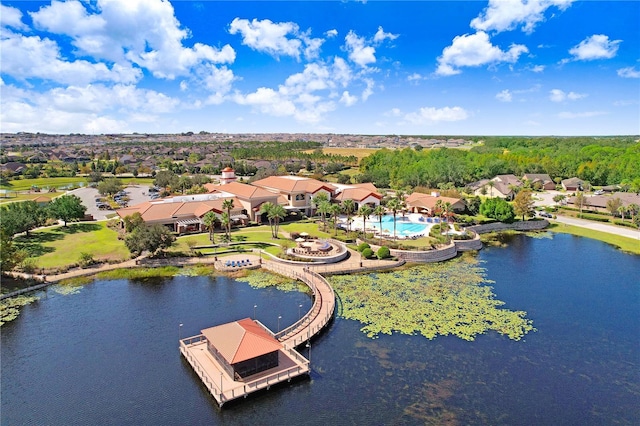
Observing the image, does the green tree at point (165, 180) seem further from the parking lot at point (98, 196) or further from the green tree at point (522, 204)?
the green tree at point (522, 204)

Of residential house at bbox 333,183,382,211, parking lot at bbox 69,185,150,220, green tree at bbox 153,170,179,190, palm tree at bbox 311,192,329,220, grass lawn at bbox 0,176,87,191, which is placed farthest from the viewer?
grass lawn at bbox 0,176,87,191

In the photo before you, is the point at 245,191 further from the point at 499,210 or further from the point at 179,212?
the point at 499,210

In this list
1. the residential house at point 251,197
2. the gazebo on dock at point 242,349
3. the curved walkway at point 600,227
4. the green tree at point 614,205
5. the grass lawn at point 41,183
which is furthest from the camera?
the grass lawn at point 41,183

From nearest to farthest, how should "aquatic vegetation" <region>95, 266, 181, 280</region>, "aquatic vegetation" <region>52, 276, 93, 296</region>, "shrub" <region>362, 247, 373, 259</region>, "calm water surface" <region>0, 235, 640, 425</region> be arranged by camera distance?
"calm water surface" <region>0, 235, 640, 425</region>
"aquatic vegetation" <region>52, 276, 93, 296</region>
"aquatic vegetation" <region>95, 266, 181, 280</region>
"shrub" <region>362, 247, 373, 259</region>

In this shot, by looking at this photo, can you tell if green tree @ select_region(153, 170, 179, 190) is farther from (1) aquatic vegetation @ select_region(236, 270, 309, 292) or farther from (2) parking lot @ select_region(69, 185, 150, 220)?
(1) aquatic vegetation @ select_region(236, 270, 309, 292)

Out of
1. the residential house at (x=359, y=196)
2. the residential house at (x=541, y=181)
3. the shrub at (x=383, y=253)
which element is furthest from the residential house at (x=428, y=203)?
the residential house at (x=541, y=181)

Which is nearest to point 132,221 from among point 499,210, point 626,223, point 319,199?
point 319,199

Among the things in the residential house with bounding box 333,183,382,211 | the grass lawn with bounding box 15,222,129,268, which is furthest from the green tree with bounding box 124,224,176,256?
the residential house with bounding box 333,183,382,211
